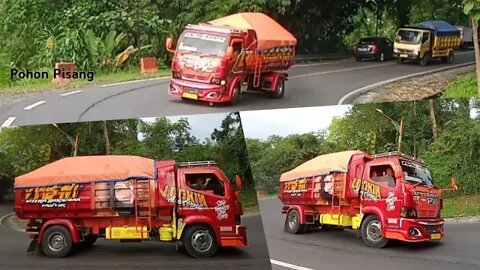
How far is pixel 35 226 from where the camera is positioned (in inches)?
164

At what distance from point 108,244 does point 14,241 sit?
19.6 inches

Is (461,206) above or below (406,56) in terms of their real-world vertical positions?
below

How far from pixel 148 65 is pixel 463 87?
6.26 feet

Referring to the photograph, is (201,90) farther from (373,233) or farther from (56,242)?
(373,233)

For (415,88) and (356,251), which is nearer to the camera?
(356,251)

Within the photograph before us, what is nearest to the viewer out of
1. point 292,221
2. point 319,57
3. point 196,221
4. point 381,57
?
point 196,221

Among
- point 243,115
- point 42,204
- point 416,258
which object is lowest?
point 416,258

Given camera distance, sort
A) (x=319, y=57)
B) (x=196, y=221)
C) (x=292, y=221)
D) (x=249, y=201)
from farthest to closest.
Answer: (x=319, y=57) → (x=292, y=221) → (x=249, y=201) → (x=196, y=221)

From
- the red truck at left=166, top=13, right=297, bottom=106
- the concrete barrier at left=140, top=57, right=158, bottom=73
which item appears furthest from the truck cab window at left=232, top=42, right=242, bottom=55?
the concrete barrier at left=140, top=57, right=158, bottom=73

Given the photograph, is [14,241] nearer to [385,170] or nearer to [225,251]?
[225,251]

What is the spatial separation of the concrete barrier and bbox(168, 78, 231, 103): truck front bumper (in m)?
0.12

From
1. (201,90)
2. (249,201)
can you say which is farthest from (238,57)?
(249,201)

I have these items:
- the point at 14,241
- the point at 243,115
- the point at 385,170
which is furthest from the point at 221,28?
the point at 14,241

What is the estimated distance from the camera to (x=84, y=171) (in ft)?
13.7
